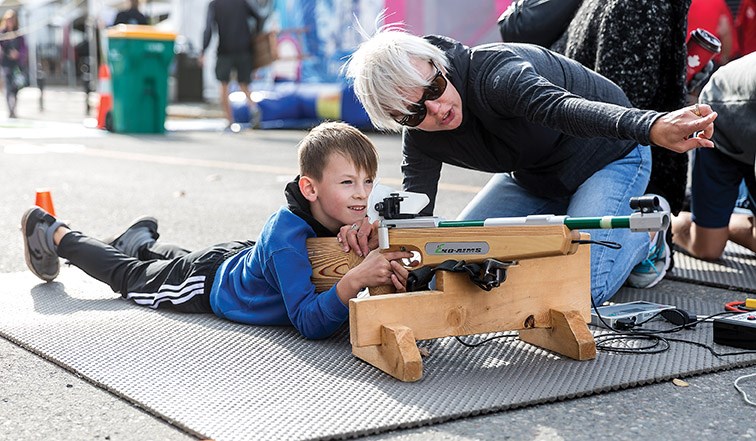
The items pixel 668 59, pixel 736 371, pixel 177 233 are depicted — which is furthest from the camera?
pixel 177 233

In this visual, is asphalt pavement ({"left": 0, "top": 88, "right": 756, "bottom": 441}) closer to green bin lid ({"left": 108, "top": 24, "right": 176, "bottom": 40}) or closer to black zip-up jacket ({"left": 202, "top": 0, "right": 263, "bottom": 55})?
black zip-up jacket ({"left": 202, "top": 0, "right": 263, "bottom": 55})

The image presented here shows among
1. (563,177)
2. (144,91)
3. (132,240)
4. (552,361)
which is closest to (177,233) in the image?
(132,240)

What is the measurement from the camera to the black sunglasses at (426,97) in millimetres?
3182

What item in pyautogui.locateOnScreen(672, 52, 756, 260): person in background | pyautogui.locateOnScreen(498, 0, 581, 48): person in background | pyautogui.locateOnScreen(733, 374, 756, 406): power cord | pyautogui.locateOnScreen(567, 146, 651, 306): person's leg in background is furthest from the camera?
pyautogui.locateOnScreen(498, 0, 581, 48): person in background

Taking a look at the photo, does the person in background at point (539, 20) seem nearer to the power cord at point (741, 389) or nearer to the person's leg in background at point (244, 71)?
the power cord at point (741, 389)

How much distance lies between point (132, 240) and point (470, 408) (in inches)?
95.5

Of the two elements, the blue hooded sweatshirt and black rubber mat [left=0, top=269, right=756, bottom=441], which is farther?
the blue hooded sweatshirt

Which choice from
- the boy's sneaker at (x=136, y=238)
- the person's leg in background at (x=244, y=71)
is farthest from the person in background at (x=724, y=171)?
the person's leg in background at (x=244, y=71)

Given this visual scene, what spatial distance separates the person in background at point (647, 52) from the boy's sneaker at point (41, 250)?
265 centimetres

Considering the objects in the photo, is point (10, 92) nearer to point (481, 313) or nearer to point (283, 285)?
point (283, 285)

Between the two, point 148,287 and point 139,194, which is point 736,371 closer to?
point 148,287

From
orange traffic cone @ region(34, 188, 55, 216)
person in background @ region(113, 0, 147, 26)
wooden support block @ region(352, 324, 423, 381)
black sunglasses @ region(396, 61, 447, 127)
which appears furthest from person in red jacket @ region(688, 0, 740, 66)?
person in background @ region(113, 0, 147, 26)

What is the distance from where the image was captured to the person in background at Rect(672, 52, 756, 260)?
4.21m

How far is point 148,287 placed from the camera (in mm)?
3912
